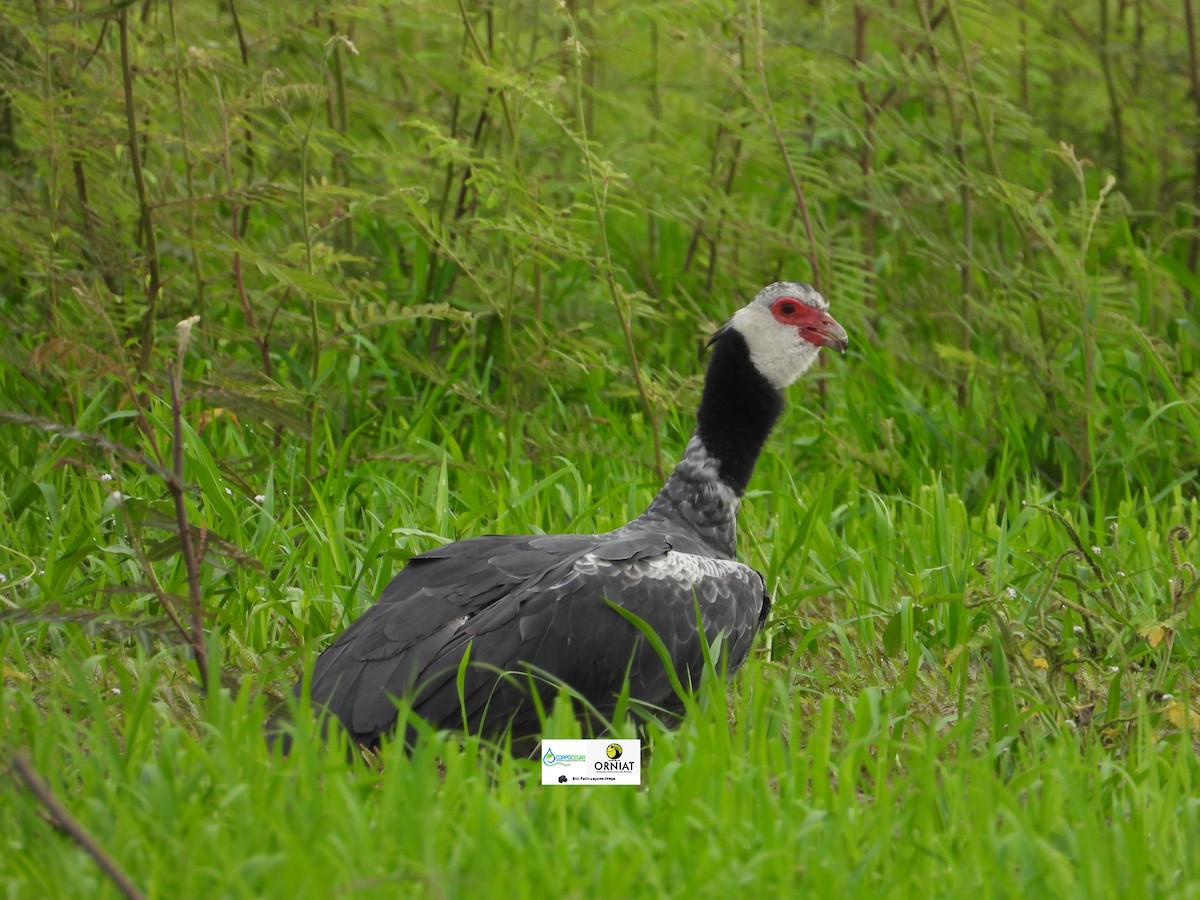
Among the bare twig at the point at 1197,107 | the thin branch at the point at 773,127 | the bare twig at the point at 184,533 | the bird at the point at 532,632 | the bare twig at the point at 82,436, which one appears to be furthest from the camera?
the bare twig at the point at 1197,107

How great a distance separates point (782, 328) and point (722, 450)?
1.42 feet

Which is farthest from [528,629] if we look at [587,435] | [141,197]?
[587,435]

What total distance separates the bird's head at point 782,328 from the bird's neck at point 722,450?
0.11 ft

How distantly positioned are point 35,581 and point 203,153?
186cm

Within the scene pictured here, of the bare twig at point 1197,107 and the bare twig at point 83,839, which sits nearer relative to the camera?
the bare twig at point 83,839

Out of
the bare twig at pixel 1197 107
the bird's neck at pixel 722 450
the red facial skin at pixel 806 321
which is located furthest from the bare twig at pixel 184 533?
the bare twig at pixel 1197 107

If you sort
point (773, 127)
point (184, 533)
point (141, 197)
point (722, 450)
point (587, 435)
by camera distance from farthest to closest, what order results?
point (587, 435)
point (773, 127)
point (141, 197)
point (722, 450)
point (184, 533)

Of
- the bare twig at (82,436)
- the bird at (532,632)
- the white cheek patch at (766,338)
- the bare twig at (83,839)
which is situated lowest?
the bird at (532,632)

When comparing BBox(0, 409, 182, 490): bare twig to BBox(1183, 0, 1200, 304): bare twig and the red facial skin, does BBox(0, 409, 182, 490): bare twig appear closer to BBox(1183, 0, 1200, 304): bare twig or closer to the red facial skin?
the red facial skin

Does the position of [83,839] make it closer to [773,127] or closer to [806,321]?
[806,321]

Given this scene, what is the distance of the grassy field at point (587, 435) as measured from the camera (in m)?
2.95

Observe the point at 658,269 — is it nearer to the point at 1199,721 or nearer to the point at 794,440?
the point at 794,440

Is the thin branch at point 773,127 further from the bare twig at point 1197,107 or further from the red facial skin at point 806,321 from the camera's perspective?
the bare twig at point 1197,107

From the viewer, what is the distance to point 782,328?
461cm
